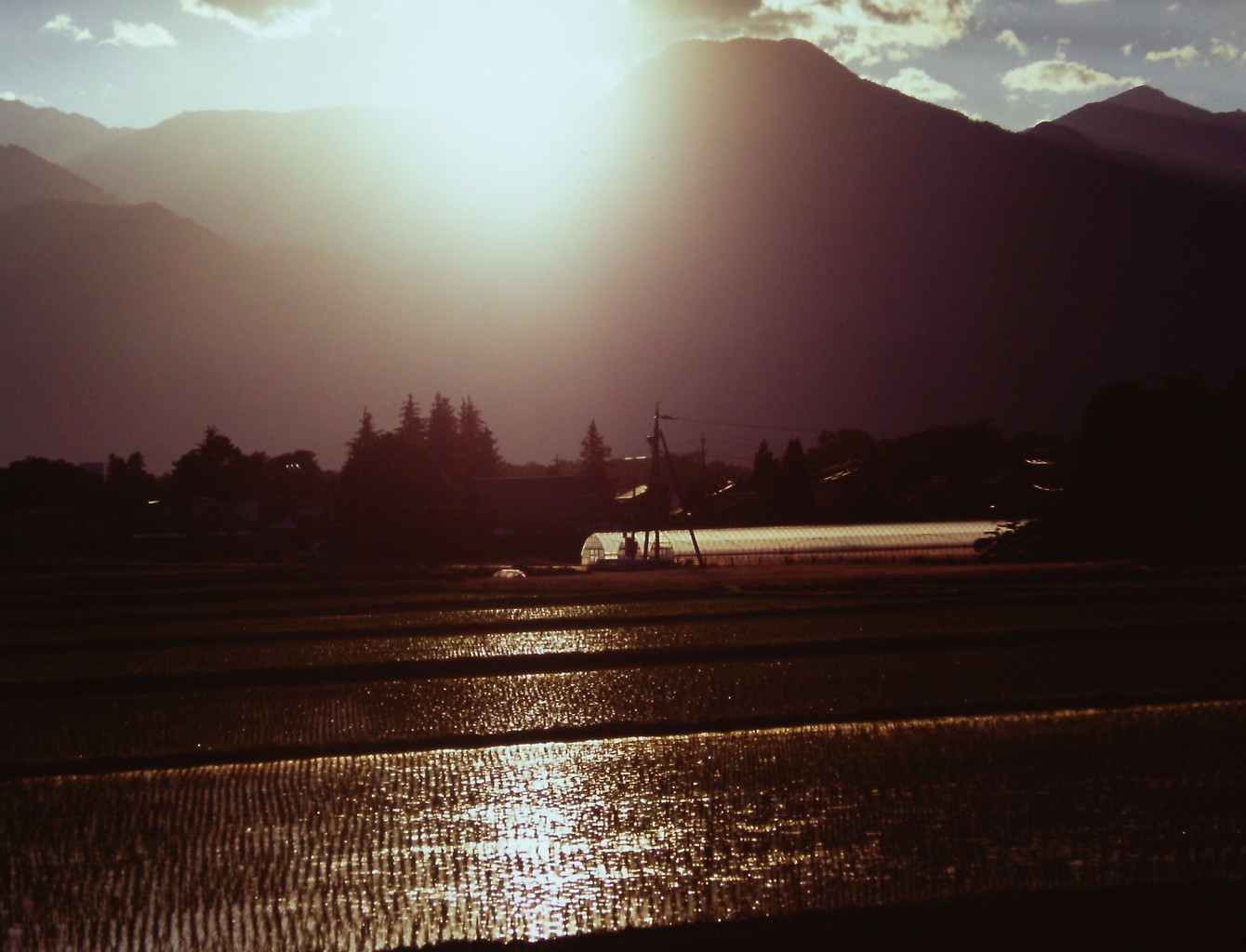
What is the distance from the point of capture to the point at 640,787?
9.17 m

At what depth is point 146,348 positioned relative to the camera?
197 m

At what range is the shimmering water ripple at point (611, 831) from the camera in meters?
6.65

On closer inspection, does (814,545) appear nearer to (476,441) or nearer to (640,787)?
(640,787)

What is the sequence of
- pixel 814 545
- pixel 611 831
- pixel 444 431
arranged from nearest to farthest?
pixel 611 831 < pixel 814 545 < pixel 444 431

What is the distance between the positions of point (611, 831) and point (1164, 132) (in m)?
154

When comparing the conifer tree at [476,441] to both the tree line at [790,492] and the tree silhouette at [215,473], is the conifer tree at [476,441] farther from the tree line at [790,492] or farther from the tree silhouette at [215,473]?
the tree silhouette at [215,473]

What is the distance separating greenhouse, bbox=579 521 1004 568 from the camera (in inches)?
1699

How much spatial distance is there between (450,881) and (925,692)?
7.17 meters

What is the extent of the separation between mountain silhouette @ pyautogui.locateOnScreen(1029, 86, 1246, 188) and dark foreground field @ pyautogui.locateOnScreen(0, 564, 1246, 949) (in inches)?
4911

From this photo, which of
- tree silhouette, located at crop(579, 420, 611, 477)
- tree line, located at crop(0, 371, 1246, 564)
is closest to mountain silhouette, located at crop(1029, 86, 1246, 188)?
tree line, located at crop(0, 371, 1246, 564)

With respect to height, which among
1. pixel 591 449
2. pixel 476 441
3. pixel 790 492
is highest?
pixel 476 441

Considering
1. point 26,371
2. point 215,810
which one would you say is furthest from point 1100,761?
point 26,371

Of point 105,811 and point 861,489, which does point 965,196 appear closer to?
point 861,489

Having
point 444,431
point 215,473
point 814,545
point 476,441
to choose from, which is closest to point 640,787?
point 814,545
